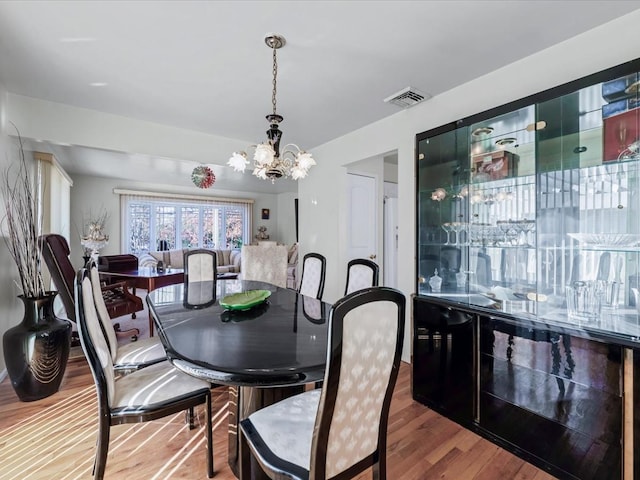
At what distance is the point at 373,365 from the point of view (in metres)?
1.02

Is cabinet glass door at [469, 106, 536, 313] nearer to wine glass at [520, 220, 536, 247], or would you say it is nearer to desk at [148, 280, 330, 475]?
wine glass at [520, 220, 536, 247]

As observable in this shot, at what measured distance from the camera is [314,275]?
296 centimetres

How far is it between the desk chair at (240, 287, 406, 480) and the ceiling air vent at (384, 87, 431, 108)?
6.62ft

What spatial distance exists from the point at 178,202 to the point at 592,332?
7.57 metres

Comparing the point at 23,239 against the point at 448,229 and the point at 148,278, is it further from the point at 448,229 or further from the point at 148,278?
the point at 448,229

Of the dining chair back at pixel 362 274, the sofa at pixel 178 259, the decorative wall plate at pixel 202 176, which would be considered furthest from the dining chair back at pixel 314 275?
the sofa at pixel 178 259

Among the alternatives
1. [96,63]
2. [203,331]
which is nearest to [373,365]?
[203,331]

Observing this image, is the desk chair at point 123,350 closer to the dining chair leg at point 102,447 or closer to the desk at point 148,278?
the dining chair leg at point 102,447

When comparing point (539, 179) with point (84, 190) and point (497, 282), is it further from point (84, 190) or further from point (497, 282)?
point (84, 190)

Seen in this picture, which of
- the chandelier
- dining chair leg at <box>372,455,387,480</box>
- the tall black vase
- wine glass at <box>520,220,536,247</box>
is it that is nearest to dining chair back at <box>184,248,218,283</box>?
the tall black vase

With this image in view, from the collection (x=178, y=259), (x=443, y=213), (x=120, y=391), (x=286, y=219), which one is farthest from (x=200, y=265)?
(x=286, y=219)

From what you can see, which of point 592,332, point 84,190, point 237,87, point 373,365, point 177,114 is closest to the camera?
point 373,365

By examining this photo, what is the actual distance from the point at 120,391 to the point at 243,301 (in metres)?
0.75

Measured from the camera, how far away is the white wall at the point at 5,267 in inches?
95.3
